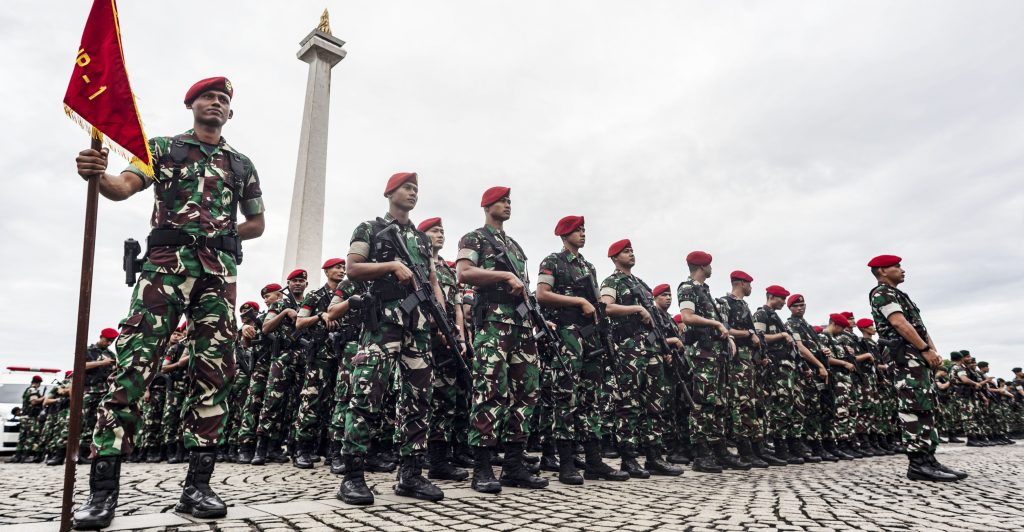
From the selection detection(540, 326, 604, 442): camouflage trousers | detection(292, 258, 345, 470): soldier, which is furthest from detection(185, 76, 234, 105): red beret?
detection(540, 326, 604, 442): camouflage trousers

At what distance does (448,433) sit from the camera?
5.90 meters

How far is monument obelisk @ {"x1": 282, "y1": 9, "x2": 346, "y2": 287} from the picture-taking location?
1725 cm

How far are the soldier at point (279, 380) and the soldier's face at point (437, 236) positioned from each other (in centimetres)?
200

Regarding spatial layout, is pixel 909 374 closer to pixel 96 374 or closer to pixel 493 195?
pixel 493 195

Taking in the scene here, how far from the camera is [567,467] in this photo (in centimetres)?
511

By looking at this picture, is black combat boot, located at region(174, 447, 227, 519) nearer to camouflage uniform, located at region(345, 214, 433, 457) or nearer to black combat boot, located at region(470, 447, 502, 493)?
camouflage uniform, located at region(345, 214, 433, 457)

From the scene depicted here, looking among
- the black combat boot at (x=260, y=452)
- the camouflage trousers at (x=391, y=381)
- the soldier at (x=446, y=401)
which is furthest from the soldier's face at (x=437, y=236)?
the black combat boot at (x=260, y=452)

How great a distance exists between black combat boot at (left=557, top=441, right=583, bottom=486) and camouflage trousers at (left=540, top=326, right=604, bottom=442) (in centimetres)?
8

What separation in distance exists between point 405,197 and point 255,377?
4.46 metres

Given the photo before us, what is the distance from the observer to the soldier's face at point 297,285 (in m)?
7.69

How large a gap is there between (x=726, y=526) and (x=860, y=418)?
8517 millimetres

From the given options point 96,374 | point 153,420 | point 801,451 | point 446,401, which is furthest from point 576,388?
point 96,374

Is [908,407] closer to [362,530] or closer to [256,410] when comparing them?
[362,530]

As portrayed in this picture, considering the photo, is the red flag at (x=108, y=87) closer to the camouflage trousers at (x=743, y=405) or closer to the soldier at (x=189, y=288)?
the soldier at (x=189, y=288)
